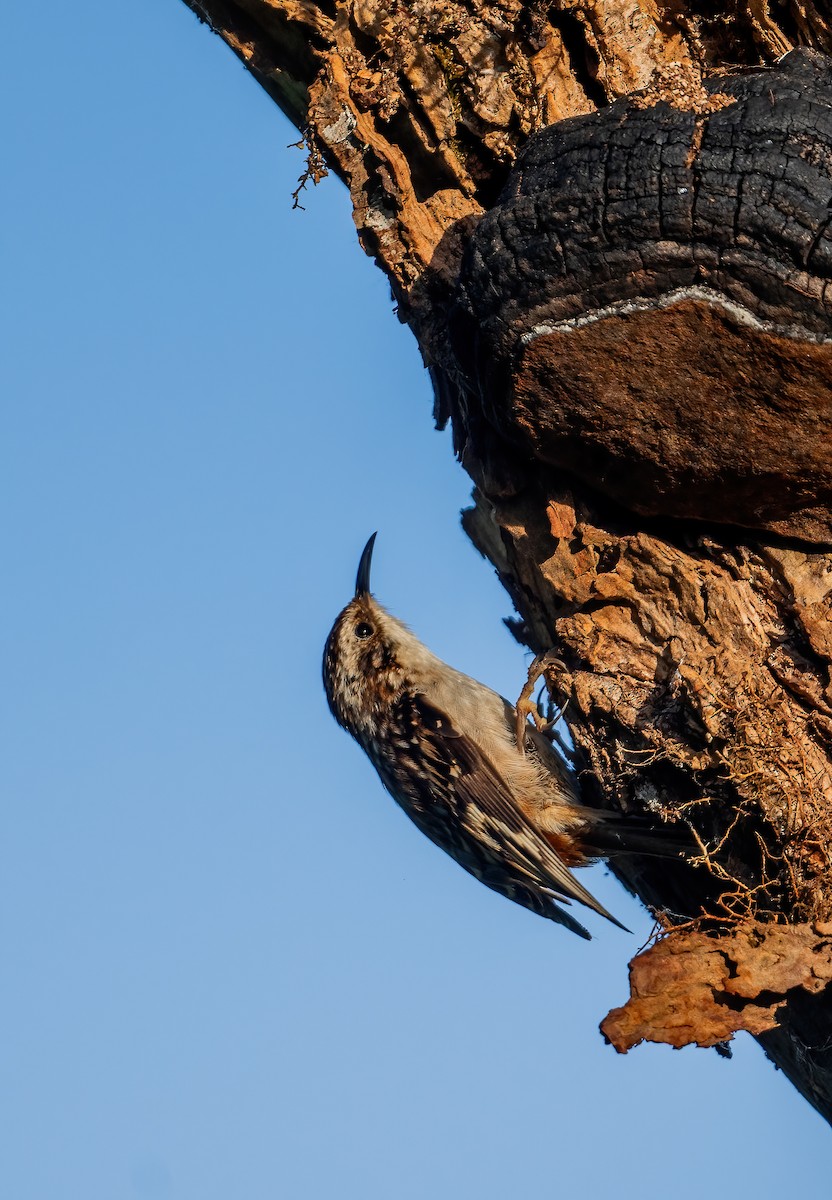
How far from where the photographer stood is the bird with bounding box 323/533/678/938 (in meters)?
4.59

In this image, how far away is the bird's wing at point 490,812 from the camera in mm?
4527

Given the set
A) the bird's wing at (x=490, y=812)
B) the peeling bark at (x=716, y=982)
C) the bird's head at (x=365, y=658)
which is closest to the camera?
the peeling bark at (x=716, y=982)

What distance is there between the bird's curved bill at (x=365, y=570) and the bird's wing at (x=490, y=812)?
0.71 m

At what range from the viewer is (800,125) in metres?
3.03

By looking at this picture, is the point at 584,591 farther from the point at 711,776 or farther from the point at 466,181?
the point at 466,181

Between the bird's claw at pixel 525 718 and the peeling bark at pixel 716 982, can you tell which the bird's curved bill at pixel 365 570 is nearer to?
the bird's claw at pixel 525 718

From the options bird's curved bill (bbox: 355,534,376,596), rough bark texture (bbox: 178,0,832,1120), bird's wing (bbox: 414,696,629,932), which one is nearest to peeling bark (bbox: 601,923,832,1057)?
rough bark texture (bbox: 178,0,832,1120)

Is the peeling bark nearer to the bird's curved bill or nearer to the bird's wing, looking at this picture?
the bird's wing

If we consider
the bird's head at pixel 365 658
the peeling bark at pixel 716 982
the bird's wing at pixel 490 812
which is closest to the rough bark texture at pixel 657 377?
the peeling bark at pixel 716 982

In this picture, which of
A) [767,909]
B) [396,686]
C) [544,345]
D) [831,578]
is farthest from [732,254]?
[396,686]

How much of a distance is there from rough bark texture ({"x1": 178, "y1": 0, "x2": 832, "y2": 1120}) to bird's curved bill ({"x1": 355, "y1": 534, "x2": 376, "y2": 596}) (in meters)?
1.47

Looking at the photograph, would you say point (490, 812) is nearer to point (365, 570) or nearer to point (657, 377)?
point (365, 570)

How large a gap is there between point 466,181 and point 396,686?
7.42 ft

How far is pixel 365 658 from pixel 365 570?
1.47ft
